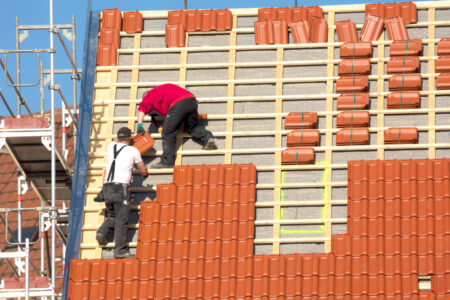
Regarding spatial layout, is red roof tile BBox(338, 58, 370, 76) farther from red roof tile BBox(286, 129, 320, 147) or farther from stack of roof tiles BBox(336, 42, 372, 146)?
red roof tile BBox(286, 129, 320, 147)

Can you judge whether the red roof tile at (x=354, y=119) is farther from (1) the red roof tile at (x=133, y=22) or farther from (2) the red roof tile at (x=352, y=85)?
(1) the red roof tile at (x=133, y=22)

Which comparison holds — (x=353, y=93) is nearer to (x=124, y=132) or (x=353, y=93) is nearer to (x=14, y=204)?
(x=124, y=132)

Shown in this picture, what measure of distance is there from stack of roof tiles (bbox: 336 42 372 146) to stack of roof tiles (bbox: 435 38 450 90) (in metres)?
0.97

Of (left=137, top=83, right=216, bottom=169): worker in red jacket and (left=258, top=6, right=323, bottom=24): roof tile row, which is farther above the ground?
(left=258, top=6, right=323, bottom=24): roof tile row

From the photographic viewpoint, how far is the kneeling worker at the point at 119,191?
47.2 feet

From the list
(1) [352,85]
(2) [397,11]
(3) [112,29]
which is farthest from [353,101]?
(3) [112,29]

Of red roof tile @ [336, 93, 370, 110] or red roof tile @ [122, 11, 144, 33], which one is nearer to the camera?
red roof tile @ [336, 93, 370, 110]

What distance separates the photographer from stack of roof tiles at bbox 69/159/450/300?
45.2ft

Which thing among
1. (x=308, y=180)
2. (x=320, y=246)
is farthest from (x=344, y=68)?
(x=320, y=246)

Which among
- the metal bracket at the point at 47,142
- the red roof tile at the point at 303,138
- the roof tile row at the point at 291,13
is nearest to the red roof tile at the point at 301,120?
the red roof tile at the point at 303,138

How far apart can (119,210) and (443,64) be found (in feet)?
16.5

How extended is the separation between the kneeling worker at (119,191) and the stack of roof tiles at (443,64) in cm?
432

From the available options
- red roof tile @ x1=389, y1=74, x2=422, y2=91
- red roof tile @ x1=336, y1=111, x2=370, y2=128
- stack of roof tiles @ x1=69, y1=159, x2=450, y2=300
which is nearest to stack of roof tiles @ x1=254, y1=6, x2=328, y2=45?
red roof tile @ x1=389, y1=74, x2=422, y2=91

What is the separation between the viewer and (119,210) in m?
14.4
